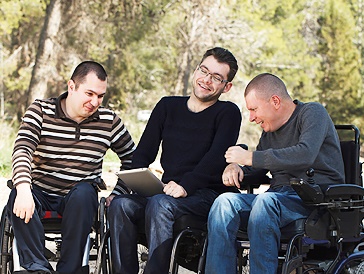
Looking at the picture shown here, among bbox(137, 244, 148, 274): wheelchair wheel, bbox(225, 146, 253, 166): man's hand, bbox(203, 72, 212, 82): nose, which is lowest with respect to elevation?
bbox(137, 244, 148, 274): wheelchair wheel

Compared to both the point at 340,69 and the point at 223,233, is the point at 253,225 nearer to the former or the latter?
the point at 223,233

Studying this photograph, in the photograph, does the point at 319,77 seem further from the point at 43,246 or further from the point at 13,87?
the point at 43,246

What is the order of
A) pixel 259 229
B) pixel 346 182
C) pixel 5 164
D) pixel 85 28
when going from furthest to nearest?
1. pixel 85 28
2. pixel 5 164
3. pixel 346 182
4. pixel 259 229

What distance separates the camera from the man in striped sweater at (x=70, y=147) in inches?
184

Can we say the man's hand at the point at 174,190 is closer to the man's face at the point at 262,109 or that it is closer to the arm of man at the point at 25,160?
the man's face at the point at 262,109

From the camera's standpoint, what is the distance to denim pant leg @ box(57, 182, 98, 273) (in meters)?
4.57

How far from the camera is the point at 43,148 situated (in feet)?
16.4

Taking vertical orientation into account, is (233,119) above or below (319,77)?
below

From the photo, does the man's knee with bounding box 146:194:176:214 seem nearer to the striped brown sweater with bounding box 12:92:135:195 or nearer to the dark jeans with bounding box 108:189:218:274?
the dark jeans with bounding box 108:189:218:274

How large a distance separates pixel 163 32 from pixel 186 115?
69.0 feet

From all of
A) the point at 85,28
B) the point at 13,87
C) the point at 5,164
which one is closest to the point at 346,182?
the point at 5,164

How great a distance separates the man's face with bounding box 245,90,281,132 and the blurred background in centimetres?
601

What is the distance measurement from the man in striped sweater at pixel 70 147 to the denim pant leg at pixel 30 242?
0.11 meters

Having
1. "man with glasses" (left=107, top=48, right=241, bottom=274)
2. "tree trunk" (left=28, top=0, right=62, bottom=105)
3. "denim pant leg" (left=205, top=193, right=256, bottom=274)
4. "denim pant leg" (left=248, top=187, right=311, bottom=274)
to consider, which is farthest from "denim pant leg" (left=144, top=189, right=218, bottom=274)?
"tree trunk" (left=28, top=0, right=62, bottom=105)
